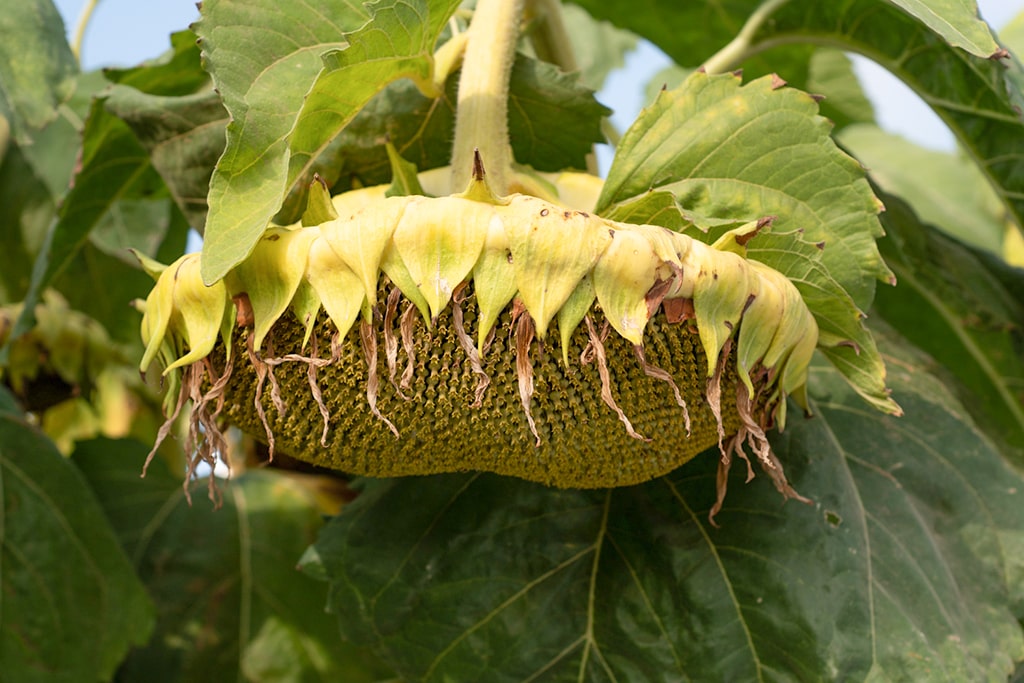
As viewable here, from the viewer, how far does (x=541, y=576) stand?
4.08 feet

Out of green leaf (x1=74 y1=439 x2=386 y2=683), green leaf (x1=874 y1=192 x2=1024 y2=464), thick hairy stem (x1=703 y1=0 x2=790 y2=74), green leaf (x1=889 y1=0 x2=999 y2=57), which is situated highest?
green leaf (x1=889 y1=0 x2=999 y2=57)

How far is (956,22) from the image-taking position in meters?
0.96

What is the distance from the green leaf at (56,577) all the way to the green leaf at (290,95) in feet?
3.03

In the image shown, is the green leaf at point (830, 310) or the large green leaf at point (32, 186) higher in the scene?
the green leaf at point (830, 310)

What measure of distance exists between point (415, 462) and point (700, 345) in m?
0.26

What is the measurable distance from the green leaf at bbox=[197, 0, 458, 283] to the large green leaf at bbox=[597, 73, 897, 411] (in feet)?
0.73

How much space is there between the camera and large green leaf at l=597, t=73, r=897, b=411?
1069 mm

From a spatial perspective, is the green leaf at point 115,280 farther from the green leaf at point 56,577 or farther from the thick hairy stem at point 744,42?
the thick hairy stem at point 744,42

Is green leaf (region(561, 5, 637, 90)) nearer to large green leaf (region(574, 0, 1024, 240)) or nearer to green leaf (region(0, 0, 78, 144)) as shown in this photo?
large green leaf (region(574, 0, 1024, 240))

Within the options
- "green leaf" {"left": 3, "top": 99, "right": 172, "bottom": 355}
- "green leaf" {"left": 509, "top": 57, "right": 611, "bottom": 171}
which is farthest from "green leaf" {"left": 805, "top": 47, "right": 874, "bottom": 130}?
"green leaf" {"left": 3, "top": 99, "right": 172, "bottom": 355}

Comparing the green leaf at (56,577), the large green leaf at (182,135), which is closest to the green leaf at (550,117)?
the large green leaf at (182,135)

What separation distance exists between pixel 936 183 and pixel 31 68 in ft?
7.75

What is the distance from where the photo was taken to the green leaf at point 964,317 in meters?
1.68

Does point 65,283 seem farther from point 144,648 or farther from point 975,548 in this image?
point 975,548
